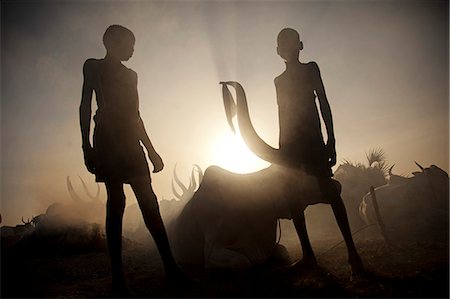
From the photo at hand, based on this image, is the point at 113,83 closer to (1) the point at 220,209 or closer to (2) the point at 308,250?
(1) the point at 220,209

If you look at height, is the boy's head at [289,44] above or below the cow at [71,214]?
above

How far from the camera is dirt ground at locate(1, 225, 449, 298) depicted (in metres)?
2.71

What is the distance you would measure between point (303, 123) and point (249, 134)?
697 mm

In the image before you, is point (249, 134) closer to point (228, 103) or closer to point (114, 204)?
point (228, 103)

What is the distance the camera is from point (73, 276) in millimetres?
4480

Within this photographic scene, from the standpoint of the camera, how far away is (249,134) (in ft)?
13.8

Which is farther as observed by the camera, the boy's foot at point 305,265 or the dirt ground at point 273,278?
the boy's foot at point 305,265

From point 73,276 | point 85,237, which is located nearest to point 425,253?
point 73,276

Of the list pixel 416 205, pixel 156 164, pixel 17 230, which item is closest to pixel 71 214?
pixel 17 230

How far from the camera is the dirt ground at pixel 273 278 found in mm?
2706

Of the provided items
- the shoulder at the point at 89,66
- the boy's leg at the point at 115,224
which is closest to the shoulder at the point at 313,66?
the shoulder at the point at 89,66

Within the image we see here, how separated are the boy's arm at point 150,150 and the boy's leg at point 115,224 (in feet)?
1.82

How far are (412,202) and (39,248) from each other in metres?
8.04

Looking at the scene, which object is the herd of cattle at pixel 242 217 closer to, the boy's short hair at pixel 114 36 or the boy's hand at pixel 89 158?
the boy's short hair at pixel 114 36
